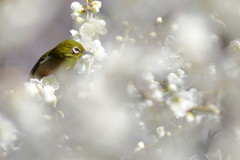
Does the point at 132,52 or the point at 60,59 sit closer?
the point at 132,52

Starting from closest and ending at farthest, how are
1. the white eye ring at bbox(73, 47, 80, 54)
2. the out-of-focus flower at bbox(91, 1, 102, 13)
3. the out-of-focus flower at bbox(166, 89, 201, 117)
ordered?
the out-of-focus flower at bbox(166, 89, 201, 117)
the out-of-focus flower at bbox(91, 1, 102, 13)
the white eye ring at bbox(73, 47, 80, 54)

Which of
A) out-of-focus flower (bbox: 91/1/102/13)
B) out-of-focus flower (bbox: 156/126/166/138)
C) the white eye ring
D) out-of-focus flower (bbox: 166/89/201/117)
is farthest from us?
the white eye ring

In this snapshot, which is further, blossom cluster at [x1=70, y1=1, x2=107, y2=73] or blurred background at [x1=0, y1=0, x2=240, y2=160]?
blossom cluster at [x1=70, y1=1, x2=107, y2=73]

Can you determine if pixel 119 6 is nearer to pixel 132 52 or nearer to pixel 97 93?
pixel 132 52

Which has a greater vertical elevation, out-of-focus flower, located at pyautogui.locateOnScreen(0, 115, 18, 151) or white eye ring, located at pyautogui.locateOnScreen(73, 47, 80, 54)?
white eye ring, located at pyautogui.locateOnScreen(73, 47, 80, 54)

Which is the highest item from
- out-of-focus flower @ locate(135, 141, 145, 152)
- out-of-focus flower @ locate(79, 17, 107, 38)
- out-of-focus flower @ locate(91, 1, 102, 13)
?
out-of-focus flower @ locate(91, 1, 102, 13)

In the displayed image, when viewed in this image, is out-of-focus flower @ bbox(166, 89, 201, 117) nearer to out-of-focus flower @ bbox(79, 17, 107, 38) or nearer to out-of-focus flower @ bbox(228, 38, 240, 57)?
out-of-focus flower @ bbox(228, 38, 240, 57)

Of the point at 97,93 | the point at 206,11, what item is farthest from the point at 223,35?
the point at 97,93

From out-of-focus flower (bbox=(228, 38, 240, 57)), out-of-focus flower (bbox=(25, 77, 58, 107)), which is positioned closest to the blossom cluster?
out-of-focus flower (bbox=(25, 77, 58, 107))

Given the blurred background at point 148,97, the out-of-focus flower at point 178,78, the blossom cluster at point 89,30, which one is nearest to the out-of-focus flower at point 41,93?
the blurred background at point 148,97
